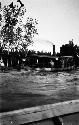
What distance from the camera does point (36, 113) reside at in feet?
8.70

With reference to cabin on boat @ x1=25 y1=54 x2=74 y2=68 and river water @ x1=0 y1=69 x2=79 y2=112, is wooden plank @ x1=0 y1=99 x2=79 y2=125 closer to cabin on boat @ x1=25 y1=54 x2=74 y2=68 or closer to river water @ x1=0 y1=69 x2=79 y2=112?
river water @ x1=0 y1=69 x2=79 y2=112

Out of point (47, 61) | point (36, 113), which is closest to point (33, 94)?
point (36, 113)

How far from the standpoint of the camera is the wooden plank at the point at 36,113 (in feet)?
7.89

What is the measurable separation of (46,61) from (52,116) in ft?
144

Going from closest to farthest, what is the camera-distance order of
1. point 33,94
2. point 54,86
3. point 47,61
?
1. point 33,94
2. point 54,86
3. point 47,61

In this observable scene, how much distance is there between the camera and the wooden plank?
240 centimetres

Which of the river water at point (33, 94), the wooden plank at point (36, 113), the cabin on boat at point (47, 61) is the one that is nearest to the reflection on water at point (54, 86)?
the river water at point (33, 94)

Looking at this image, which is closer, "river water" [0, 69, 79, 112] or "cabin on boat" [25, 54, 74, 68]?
"river water" [0, 69, 79, 112]

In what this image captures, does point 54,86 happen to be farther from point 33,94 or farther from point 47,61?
point 47,61

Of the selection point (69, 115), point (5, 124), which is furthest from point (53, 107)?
point (5, 124)

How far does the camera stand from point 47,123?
284cm

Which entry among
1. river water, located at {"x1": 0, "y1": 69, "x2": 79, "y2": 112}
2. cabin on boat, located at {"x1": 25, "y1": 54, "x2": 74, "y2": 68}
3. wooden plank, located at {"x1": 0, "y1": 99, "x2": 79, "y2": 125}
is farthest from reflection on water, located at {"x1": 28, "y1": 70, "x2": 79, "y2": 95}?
cabin on boat, located at {"x1": 25, "y1": 54, "x2": 74, "y2": 68}

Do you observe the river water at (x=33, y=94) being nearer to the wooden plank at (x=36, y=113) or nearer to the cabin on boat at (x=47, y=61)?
the wooden plank at (x=36, y=113)

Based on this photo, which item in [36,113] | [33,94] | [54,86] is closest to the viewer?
[36,113]
